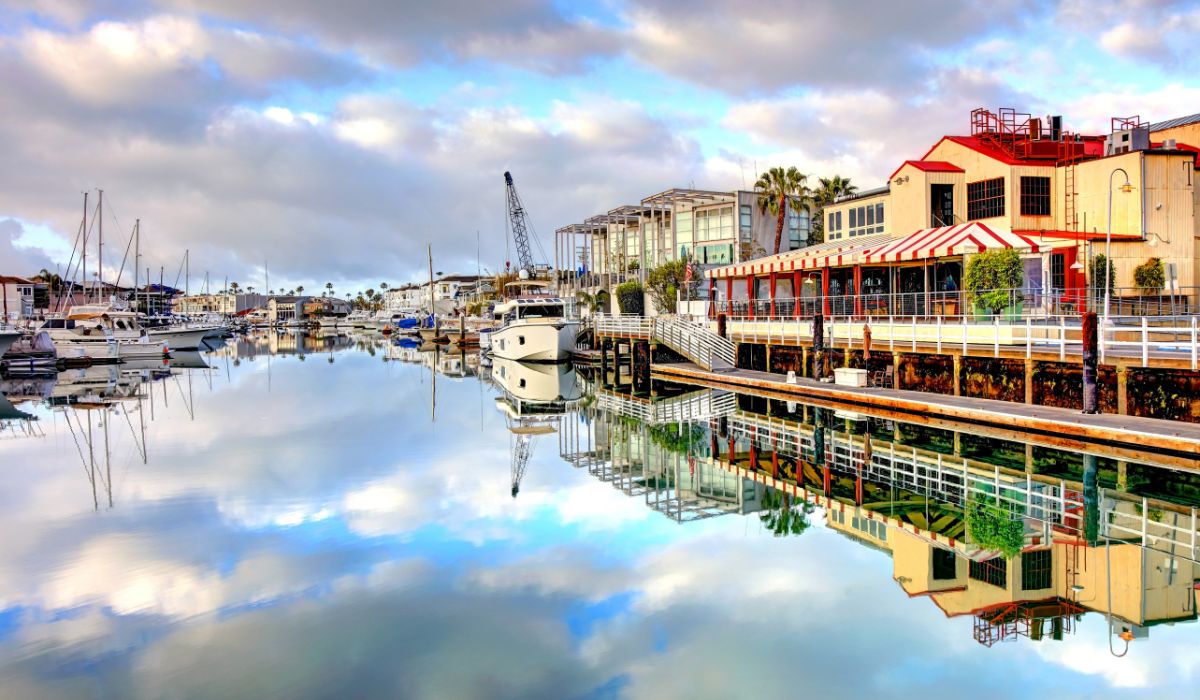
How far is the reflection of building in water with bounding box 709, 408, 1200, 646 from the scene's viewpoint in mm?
10703

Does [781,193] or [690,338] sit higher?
[781,193]

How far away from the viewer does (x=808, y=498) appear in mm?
16859

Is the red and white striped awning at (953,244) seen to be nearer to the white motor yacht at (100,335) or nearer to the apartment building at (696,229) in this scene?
the apartment building at (696,229)

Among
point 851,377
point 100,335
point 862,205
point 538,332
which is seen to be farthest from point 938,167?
point 100,335

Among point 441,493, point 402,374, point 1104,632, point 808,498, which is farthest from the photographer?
point 402,374

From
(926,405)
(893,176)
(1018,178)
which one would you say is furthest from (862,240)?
(926,405)

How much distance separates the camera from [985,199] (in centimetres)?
3734

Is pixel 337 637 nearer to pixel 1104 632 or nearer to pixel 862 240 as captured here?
pixel 1104 632

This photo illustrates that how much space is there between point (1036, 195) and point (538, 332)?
1139 inches

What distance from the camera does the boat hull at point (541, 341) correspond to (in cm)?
5256

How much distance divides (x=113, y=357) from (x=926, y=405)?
207 ft

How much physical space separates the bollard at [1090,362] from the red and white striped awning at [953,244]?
8.90m

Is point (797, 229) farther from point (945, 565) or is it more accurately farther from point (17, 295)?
point (17, 295)

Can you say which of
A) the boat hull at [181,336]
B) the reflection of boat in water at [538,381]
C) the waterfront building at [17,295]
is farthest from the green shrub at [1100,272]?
the waterfront building at [17,295]
